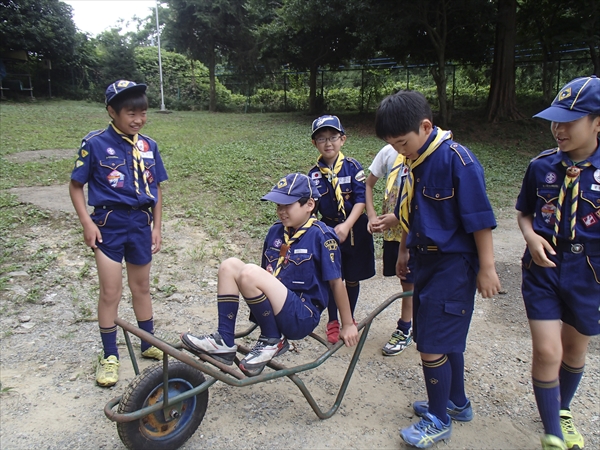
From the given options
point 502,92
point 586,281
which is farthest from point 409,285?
point 502,92

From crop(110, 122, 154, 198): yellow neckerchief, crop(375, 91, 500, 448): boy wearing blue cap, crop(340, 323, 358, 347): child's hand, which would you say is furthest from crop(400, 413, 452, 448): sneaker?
crop(110, 122, 154, 198): yellow neckerchief

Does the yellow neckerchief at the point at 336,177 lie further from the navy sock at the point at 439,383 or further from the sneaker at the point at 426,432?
the sneaker at the point at 426,432

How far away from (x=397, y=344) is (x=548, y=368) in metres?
1.30

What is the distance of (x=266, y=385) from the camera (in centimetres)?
307

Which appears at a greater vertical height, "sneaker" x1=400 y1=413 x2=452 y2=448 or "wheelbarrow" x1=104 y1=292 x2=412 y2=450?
"wheelbarrow" x1=104 y1=292 x2=412 y2=450

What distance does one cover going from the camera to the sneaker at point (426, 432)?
2439mm

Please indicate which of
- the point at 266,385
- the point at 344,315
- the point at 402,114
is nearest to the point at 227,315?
the point at 344,315

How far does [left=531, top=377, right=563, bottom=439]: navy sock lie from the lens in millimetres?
2314

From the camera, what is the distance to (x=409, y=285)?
3.42 m

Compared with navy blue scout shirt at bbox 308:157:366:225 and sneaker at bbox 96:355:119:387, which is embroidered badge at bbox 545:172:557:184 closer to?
navy blue scout shirt at bbox 308:157:366:225

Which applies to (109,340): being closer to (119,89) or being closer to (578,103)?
(119,89)

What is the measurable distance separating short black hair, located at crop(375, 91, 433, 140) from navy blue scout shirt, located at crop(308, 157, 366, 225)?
1155 mm

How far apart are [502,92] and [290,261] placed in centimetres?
1349

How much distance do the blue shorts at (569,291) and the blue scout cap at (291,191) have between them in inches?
47.7
